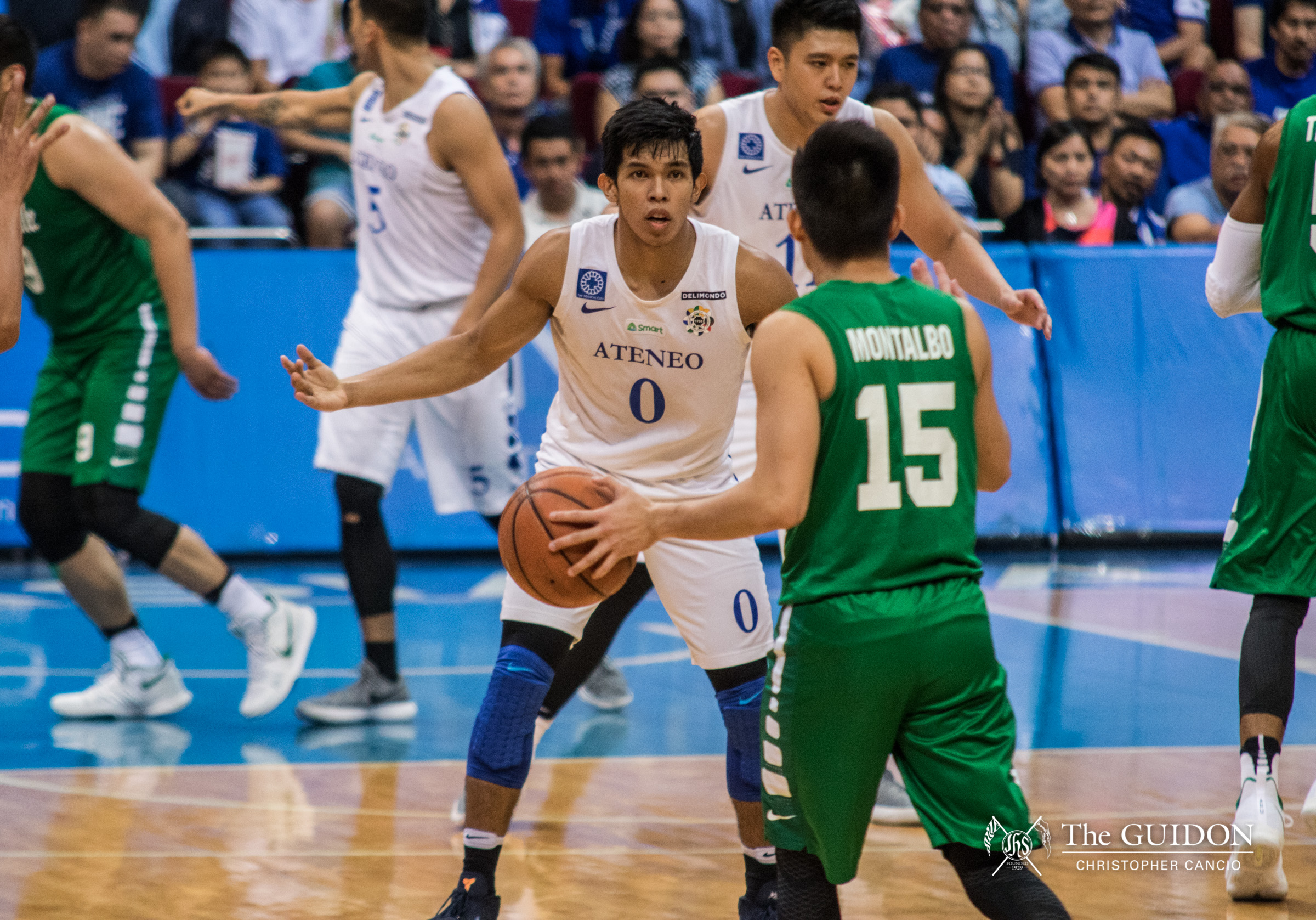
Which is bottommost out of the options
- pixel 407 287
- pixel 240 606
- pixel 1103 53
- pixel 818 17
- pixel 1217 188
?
pixel 240 606

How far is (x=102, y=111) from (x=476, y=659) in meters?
4.50

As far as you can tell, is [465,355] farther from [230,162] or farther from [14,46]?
[230,162]

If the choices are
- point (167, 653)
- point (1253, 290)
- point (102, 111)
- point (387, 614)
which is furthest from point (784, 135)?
point (102, 111)

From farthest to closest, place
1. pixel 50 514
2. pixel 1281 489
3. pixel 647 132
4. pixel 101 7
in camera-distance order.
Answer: pixel 101 7 → pixel 50 514 → pixel 1281 489 → pixel 647 132

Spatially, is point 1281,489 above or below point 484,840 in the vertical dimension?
above

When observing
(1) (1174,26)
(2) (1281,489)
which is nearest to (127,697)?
(2) (1281,489)

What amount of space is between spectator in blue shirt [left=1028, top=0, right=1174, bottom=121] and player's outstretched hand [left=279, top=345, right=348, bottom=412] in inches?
335

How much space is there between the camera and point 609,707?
6.41 metres

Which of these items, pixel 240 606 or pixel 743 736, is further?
pixel 240 606

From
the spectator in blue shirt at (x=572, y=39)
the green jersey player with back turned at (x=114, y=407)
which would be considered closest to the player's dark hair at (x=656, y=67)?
the spectator in blue shirt at (x=572, y=39)

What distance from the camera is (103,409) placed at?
19.6ft

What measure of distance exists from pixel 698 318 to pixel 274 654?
2.96 meters

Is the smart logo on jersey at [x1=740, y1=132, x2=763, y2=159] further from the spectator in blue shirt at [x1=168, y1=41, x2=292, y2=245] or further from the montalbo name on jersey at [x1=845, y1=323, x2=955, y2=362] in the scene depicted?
the spectator in blue shirt at [x1=168, y1=41, x2=292, y2=245]

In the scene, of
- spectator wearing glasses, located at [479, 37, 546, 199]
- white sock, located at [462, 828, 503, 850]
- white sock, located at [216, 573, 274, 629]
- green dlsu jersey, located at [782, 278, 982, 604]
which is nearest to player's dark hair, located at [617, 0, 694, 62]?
spectator wearing glasses, located at [479, 37, 546, 199]
